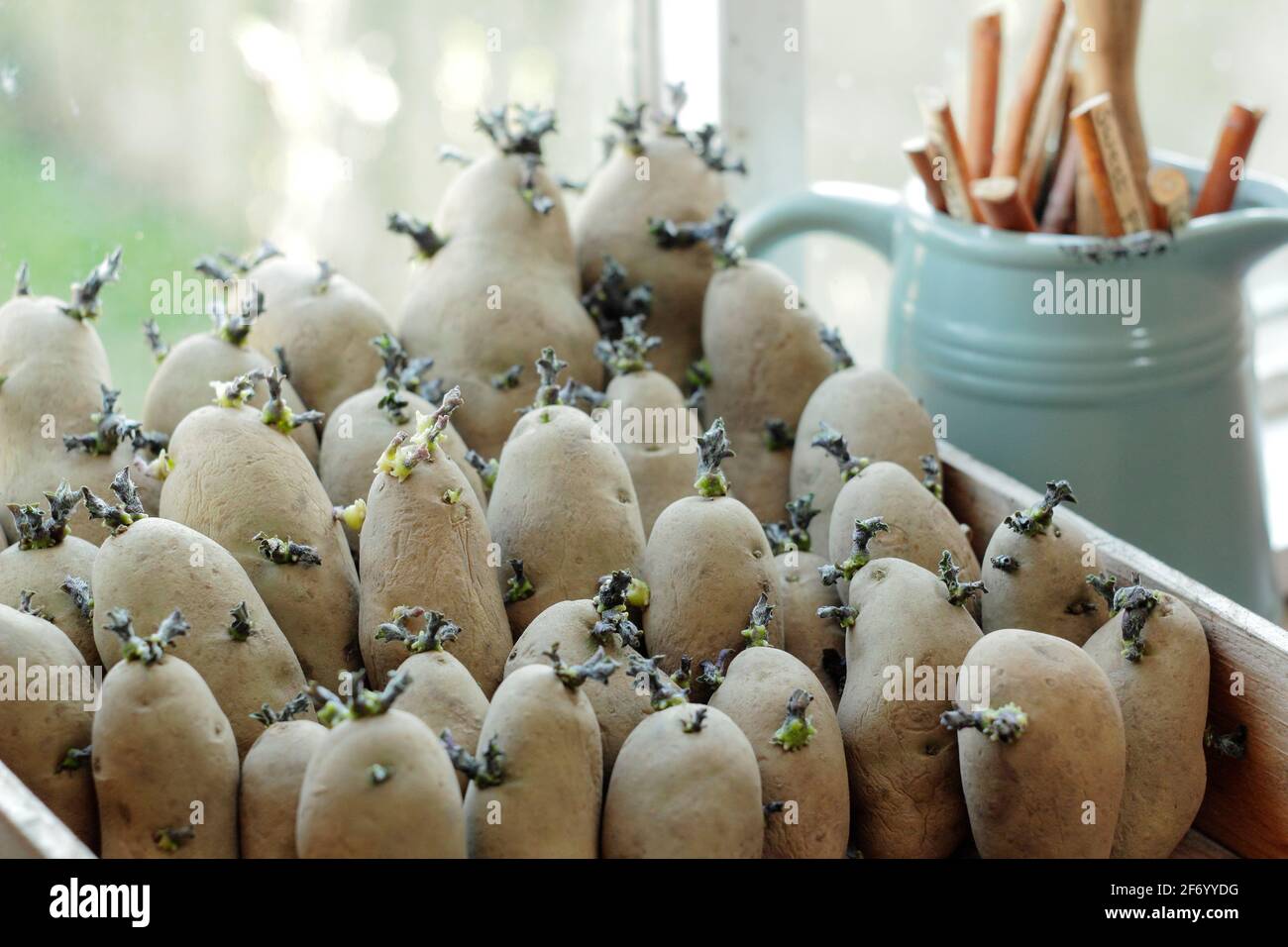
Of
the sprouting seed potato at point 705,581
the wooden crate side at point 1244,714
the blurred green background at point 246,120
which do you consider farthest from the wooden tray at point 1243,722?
the blurred green background at point 246,120

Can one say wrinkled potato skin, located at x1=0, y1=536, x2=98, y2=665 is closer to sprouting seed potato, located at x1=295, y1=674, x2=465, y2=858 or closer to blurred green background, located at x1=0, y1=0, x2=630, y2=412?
sprouting seed potato, located at x1=295, y1=674, x2=465, y2=858

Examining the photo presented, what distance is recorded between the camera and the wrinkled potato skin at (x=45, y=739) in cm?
59

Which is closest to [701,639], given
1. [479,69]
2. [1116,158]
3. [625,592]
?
[625,592]

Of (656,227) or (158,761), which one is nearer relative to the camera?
(158,761)

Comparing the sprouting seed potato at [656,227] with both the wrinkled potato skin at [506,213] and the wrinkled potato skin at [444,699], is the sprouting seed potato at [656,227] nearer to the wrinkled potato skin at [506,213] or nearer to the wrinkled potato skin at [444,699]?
the wrinkled potato skin at [506,213]

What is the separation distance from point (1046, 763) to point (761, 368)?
354 millimetres

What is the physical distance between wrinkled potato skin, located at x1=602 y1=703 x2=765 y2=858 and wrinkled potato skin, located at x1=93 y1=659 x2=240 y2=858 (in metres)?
0.17

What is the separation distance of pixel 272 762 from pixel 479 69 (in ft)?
2.33

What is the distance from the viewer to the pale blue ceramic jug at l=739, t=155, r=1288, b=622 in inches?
35.6

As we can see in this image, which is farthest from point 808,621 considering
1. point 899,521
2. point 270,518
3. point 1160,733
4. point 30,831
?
point 30,831

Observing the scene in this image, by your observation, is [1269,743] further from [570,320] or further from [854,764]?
[570,320]

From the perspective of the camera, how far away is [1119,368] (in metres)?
0.91

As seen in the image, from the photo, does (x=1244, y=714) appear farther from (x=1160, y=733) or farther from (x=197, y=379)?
(x=197, y=379)

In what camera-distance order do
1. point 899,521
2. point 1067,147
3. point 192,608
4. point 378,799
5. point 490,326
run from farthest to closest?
point 1067,147 → point 490,326 → point 899,521 → point 192,608 → point 378,799
